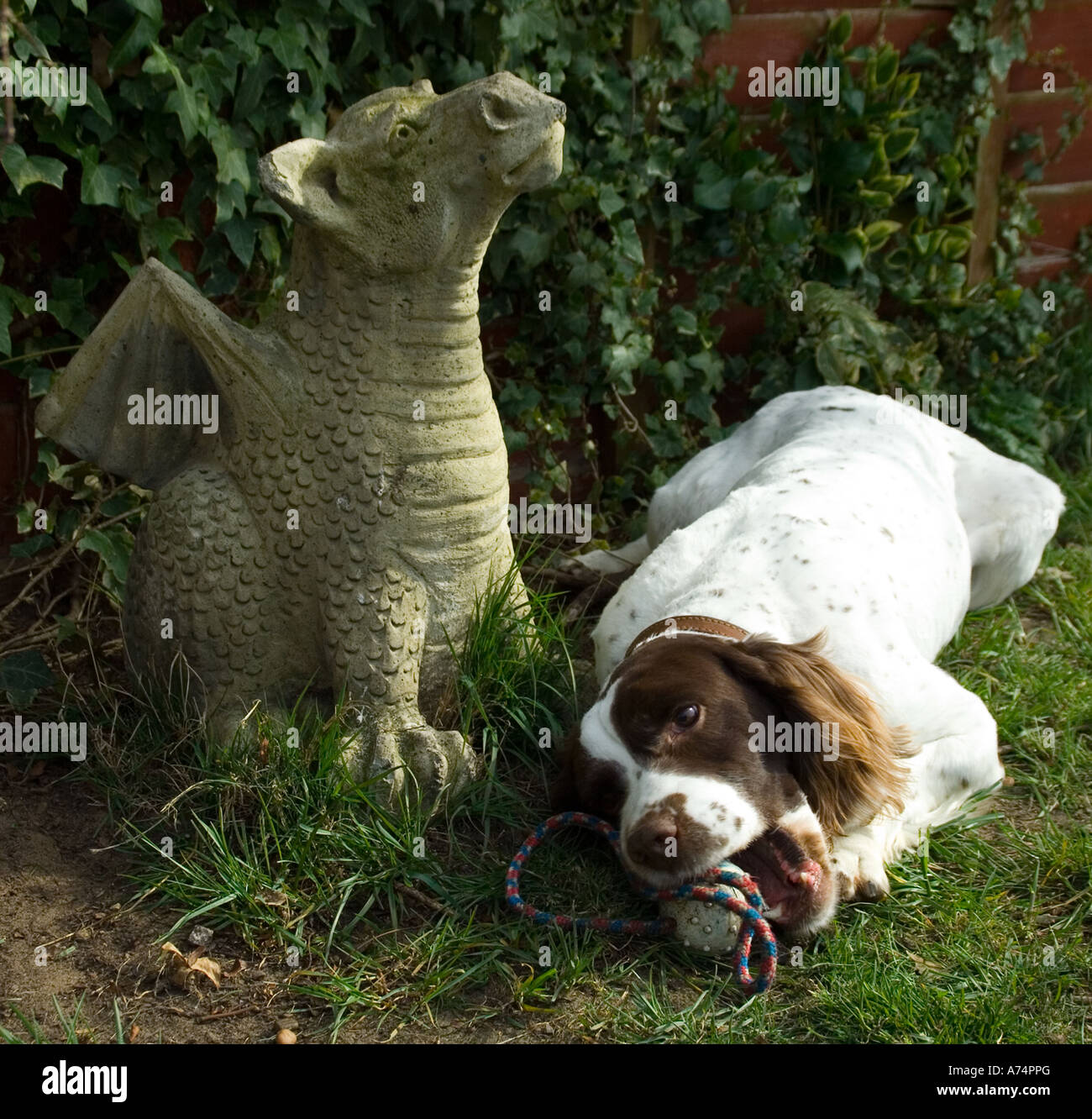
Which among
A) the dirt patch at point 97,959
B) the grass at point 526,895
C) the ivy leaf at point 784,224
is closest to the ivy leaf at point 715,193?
the ivy leaf at point 784,224

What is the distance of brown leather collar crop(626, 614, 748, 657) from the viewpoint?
9.62 feet

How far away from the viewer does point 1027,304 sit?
589cm

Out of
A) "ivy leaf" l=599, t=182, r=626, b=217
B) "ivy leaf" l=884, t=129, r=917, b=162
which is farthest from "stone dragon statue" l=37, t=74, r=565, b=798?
"ivy leaf" l=884, t=129, r=917, b=162

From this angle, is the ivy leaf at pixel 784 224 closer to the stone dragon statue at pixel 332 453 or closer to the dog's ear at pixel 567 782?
the stone dragon statue at pixel 332 453

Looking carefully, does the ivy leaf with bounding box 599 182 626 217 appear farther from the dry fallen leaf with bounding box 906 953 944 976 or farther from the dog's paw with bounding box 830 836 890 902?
the dry fallen leaf with bounding box 906 953 944 976

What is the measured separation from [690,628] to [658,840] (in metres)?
0.53

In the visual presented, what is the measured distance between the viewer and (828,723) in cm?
279

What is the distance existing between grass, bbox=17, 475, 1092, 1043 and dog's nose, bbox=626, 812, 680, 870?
0.29 meters

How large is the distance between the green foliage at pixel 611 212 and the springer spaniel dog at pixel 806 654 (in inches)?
27.4

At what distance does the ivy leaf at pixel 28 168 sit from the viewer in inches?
134

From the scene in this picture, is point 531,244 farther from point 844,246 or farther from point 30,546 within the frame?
point 30,546

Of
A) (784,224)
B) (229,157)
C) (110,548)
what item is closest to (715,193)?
(784,224)

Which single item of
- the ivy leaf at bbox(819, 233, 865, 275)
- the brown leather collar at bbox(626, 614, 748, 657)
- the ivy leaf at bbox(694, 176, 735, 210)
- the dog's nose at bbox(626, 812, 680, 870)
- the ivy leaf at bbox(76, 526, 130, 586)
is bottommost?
the dog's nose at bbox(626, 812, 680, 870)
